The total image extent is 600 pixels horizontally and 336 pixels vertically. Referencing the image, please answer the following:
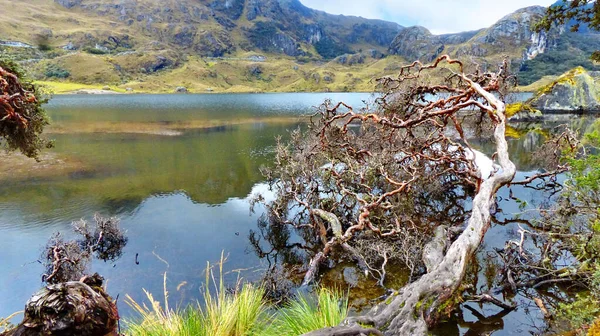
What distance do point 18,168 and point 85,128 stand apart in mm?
21756

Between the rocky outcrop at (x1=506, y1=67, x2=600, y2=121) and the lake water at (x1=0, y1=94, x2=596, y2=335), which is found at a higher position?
the rocky outcrop at (x1=506, y1=67, x2=600, y2=121)

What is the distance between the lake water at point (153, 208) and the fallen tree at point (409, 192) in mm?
2617

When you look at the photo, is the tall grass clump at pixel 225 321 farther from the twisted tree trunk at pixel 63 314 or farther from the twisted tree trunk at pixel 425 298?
the twisted tree trunk at pixel 63 314

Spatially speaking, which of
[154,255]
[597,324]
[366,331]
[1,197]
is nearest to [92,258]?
[154,255]

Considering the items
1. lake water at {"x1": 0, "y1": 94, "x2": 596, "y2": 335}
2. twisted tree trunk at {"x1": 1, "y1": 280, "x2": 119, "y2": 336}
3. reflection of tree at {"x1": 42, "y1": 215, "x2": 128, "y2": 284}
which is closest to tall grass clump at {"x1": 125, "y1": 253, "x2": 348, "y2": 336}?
twisted tree trunk at {"x1": 1, "y1": 280, "x2": 119, "y2": 336}

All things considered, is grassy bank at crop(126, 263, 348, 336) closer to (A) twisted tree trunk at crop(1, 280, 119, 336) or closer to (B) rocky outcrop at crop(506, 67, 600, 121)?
(A) twisted tree trunk at crop(1, 280, 119, 336)

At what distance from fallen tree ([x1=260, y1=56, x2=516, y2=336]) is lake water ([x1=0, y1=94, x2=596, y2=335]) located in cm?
262

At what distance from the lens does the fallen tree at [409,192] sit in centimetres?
621

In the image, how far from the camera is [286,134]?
42.4 metres

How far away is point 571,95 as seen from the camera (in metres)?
53.0

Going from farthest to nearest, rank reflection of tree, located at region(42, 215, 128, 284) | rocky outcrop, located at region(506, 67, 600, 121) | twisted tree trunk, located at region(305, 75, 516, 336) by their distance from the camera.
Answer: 1. rocky outcrop, located at region(506, 67, 600, 121)
2. reflection of tree, located at region(42, 215, 128, 284)
3. twisted tree trunk, located at region(305, 75, 516, 336)

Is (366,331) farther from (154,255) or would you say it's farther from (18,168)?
(18,168)

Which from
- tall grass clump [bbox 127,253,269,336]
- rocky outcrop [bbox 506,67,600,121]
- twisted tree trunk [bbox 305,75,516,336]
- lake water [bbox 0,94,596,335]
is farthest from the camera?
rocky outcrop [bbox 506,67,600,121]

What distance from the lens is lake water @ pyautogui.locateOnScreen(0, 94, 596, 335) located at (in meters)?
12.6
